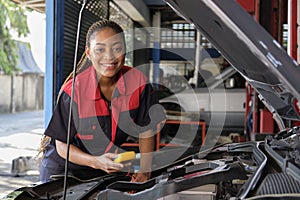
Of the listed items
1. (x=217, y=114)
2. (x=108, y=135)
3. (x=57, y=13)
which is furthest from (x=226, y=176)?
(x=217, y=114)

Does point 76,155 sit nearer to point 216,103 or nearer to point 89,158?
point 89,158

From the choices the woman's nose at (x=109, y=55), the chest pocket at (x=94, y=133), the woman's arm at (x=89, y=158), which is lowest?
the woman's arm at (x=89, y=158)

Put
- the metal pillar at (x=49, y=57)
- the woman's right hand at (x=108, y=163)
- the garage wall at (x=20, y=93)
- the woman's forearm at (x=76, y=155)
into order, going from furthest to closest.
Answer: the garage wall at (x=20, y=93), the metal pillar at (x=49, y=57), the woman's forearm at (x=76, y=155), the woman's right hand at (x=108, y=163)

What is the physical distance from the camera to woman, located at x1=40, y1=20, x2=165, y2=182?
7.29ft

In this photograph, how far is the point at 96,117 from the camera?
2.34 meters

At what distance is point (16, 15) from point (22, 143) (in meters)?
10.8

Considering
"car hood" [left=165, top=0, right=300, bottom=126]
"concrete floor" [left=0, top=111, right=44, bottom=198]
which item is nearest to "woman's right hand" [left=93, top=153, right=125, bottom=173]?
"car hood" [left=165, top=0, right=300, bottom=126]

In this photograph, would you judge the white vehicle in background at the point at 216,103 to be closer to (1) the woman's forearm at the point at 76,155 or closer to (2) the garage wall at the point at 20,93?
(1) the woman's forearm at the point at 76,155

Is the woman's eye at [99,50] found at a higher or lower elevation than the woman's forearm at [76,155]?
higher

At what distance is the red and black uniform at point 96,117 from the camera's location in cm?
224

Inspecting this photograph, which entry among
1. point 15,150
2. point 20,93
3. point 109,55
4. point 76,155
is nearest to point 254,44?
point 109,55

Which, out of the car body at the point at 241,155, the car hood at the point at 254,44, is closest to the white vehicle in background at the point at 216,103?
the car body at the point at 241,155

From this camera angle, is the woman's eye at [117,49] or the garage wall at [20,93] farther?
the garage wall at [20,93]

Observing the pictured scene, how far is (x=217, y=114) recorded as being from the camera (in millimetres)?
8664
